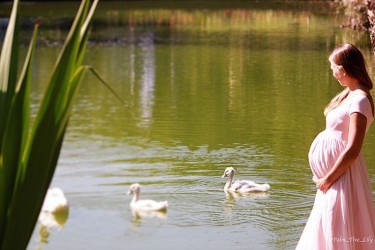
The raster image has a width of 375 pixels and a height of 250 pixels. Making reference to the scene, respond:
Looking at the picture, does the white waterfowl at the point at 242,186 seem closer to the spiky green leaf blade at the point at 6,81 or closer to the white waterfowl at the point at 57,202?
the white waterfowl at the point at 57,202

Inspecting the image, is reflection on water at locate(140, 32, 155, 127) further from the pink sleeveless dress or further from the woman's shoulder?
the woman's shoulder

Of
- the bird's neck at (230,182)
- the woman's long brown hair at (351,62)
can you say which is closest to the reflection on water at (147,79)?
the bird's neck at (230,182)

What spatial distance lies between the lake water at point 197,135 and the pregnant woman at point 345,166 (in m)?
1.62

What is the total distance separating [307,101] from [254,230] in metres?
4.99

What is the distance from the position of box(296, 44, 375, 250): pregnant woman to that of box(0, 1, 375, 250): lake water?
63.6 inches

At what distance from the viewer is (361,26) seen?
47.2ft

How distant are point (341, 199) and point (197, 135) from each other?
211 inches

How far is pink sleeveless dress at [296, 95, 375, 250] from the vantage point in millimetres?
3238

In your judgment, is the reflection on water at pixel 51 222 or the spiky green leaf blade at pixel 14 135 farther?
the reflection on water at pixel 51 222

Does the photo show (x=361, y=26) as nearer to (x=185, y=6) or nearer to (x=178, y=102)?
(x=178, y=102)

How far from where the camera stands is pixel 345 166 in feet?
10.5

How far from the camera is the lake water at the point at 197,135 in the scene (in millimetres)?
5336

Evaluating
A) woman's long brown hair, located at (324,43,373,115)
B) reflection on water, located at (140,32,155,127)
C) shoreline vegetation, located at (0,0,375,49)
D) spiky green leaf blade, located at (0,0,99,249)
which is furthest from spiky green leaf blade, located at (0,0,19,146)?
shoreline vegetation, located at (0,0,375,49)

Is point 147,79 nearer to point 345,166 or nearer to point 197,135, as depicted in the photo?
point 197,135
